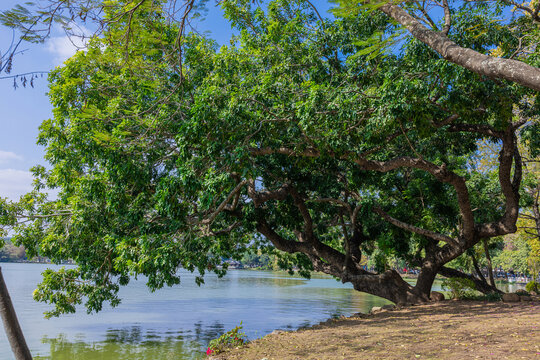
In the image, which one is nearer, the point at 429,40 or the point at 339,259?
the point at 429,40

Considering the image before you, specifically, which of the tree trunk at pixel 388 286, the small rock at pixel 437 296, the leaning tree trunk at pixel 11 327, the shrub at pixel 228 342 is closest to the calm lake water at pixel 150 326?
the shrub at pixel 228 342

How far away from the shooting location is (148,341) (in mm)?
11352

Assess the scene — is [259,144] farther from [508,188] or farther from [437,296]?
[437,296]

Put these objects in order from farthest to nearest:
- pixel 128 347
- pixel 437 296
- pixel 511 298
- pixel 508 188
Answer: pixel 437 296 → pixel 128 347 → pixel 511 298 → pixel 508 188

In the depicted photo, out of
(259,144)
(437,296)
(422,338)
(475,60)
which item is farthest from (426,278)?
(475,60)

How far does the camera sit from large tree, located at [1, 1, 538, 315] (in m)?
6.99

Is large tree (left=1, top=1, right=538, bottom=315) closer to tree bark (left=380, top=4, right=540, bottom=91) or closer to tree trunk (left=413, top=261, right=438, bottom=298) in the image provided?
tree trunk (left=413, top=261, right=438, bottom=298)

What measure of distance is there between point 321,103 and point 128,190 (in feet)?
15.4

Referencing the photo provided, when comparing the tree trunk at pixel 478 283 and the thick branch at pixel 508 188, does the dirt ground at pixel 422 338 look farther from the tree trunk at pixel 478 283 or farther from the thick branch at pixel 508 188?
the tree trunk at pixel 478 283

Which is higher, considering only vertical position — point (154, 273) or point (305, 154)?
point (305, 154)

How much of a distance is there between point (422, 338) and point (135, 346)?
7634mm

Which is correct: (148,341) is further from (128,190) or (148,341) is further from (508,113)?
(508,113)

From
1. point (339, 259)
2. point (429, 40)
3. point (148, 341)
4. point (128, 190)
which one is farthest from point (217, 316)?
point (429, 40)

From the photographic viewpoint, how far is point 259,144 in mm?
8844
